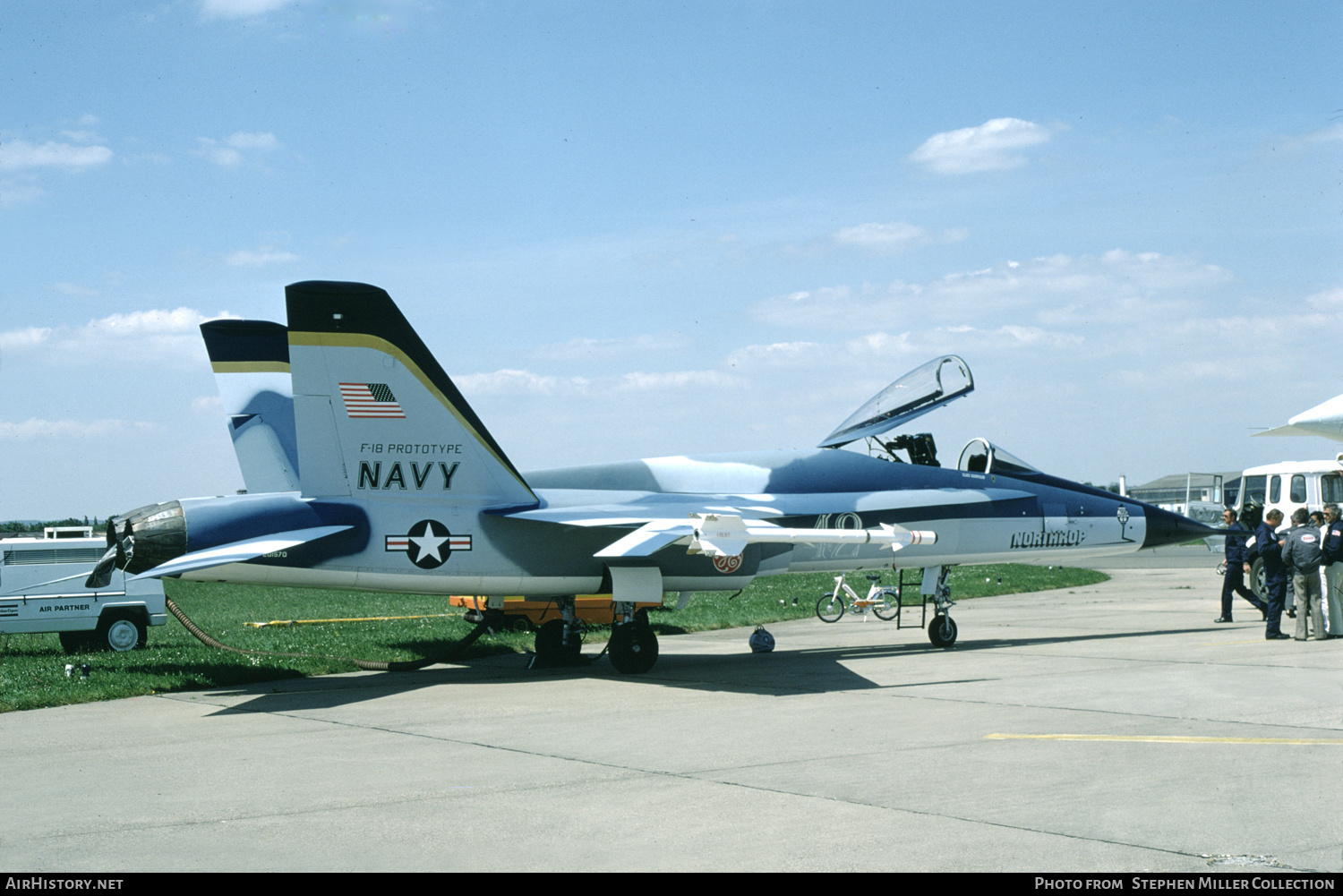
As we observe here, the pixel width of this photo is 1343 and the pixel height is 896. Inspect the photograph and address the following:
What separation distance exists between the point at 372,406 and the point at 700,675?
16.4 ft

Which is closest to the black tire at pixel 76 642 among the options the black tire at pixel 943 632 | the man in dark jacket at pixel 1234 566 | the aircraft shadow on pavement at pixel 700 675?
the aircraft shadow on pavement at pixel 700 675

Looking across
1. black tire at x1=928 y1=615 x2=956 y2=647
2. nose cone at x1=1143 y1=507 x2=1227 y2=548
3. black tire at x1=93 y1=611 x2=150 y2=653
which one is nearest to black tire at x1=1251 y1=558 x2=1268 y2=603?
nose cone at x1=1143 y1=507 x2=1227 y2=548

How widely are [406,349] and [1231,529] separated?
44.1ft

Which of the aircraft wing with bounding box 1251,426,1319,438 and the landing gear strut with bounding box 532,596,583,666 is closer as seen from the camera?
the landing gear strut with bounding box 532,596,583,666

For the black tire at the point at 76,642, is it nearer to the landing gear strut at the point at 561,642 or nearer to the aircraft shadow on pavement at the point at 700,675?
the aircraft shadow on pavement at the point at 700,675

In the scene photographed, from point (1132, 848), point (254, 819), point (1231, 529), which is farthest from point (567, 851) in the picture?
point (1231, 529)

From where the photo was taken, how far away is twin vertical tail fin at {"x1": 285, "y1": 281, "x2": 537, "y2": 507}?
12664mm

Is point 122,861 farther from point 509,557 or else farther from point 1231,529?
point 1231,529

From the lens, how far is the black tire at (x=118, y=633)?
58.7 ft

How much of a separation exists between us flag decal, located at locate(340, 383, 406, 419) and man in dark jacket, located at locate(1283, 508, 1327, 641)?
471 inches

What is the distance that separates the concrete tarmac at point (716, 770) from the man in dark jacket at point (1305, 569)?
5.22 feet

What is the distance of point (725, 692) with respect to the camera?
12.0 m

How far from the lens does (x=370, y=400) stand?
12984mm

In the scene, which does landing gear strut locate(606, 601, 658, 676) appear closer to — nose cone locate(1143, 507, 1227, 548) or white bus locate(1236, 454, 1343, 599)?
nose cone locate(1143, 507, 1227, 548)
